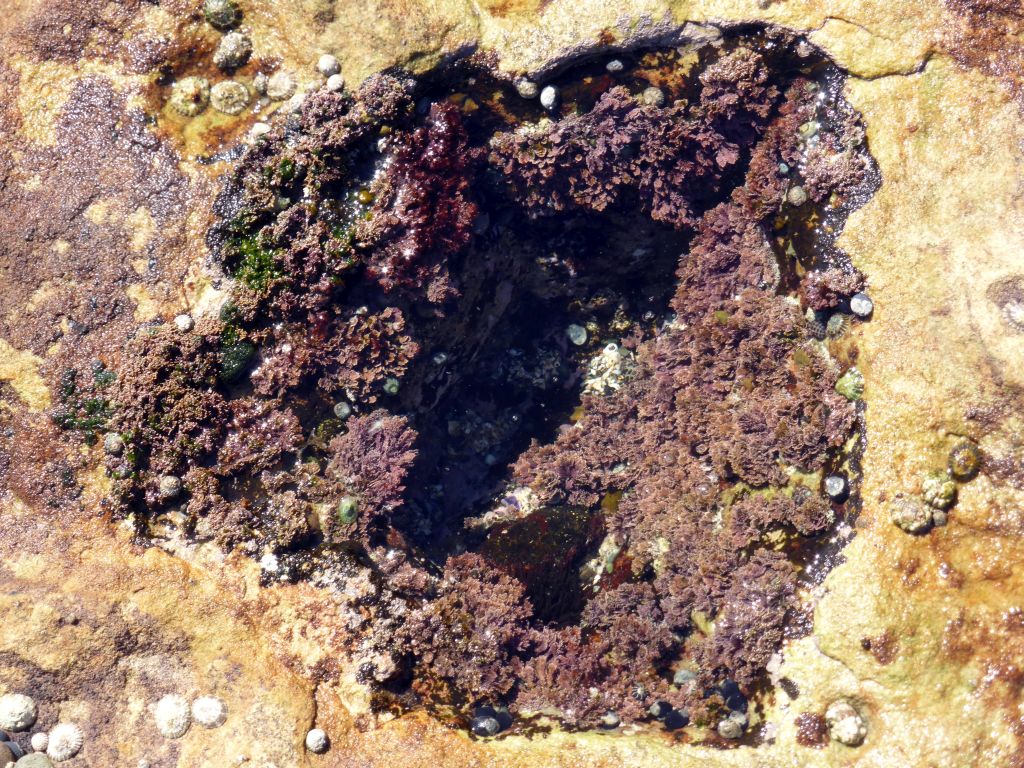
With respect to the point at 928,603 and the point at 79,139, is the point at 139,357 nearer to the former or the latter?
the point at 79,139

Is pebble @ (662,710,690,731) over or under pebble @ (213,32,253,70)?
under

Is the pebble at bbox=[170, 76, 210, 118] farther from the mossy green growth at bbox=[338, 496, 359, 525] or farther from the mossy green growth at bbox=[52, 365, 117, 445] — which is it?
the mossy green growth at bbox=[338, 496, 359, 525]

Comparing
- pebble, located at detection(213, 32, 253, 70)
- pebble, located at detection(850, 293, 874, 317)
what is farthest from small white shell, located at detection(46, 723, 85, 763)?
pebble, located at detection(850, 293, 874, 317)

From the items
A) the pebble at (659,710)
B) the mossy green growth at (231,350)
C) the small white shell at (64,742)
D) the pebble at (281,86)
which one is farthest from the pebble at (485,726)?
the pebble at (281,86)

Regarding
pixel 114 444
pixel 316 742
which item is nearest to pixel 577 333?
pixel 114 444

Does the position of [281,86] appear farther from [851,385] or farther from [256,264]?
[851,385]

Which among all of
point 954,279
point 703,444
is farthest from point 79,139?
point 954,279

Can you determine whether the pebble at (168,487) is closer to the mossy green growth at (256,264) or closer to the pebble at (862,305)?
the mossy green growth at (256,264)
